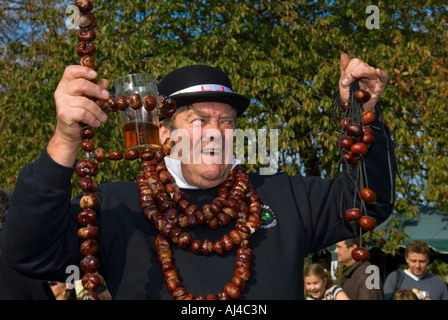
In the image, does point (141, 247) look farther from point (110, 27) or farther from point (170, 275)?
point (110, 27)

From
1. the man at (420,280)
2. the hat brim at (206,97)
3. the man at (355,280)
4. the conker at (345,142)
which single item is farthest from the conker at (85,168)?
the man at (420,280)

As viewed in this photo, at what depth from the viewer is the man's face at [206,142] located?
3.02 m

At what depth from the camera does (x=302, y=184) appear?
10.2ft

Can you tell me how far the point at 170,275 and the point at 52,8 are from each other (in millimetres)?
9994

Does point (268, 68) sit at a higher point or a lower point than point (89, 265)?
higher

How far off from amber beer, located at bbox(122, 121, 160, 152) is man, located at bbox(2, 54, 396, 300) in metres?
0.16

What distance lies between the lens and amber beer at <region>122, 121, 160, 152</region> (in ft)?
7.30

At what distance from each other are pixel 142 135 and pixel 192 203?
91 centimetres

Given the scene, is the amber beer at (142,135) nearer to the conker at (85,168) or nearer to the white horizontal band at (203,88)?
the conker at (85,168)

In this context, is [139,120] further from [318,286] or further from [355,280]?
[355,280]

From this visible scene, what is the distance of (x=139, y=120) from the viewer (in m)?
2.22

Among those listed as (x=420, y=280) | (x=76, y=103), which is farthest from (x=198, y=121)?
(x=420, y=280)

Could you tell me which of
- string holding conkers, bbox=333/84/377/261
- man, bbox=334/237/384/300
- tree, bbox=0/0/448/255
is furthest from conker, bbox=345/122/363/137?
tree, bbox=0/0/448/255
